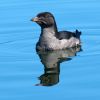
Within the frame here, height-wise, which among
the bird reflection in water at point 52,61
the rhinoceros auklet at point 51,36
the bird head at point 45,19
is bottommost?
the bird reflection in water at point 52,61

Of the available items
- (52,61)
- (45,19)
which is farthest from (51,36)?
(52,61)

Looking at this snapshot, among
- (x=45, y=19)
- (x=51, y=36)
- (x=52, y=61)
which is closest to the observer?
(x=52, y=61)

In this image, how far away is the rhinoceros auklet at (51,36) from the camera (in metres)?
22.3

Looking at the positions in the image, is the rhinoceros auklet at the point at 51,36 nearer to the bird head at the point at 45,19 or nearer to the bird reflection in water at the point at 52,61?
the bird head at the point at 45,19

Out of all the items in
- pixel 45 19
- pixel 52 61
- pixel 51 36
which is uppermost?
pixel 45 19

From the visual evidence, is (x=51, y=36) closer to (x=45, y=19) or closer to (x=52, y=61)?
(x=45, y=19)

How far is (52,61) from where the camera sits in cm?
2077

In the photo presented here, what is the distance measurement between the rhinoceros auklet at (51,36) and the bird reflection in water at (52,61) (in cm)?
29

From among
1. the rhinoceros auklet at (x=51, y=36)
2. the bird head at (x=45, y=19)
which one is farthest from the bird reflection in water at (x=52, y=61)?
the bird head at (x=45, y=19)

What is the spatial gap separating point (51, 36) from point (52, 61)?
6.75ft

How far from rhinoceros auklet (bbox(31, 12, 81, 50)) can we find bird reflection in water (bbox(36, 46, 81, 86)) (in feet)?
0.95

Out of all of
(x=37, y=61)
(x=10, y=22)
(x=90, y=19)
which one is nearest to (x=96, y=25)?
(x=90, y=19)

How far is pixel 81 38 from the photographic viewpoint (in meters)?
24.0

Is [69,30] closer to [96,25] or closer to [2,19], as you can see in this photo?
[96,25]
